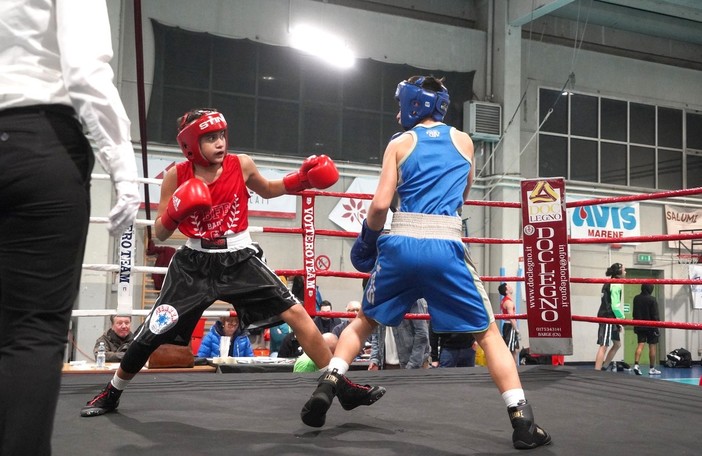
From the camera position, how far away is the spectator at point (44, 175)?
1.03 m

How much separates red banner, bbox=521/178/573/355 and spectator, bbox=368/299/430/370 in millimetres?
1307

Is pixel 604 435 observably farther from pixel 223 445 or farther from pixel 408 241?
pixel 223 445

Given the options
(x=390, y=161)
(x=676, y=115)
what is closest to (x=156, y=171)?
(x=390, y=161)

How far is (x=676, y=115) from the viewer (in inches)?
448

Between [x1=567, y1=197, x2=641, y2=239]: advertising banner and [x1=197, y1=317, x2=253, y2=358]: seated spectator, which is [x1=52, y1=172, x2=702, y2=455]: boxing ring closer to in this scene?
[x1=197, y1=317, x2=253, y2=358]: seated spectator

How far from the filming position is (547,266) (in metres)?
3.52

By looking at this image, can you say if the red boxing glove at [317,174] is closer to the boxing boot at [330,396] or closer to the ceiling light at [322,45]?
the boxing boot at [330,396]

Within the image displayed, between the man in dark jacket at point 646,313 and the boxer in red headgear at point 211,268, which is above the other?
the boxer in red headgear at point 211,268

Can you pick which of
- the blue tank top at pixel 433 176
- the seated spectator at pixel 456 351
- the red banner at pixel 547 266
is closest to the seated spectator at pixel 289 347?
the seated spectator at pixel 456 351

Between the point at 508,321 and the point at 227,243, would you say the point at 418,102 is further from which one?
the point at 508,321

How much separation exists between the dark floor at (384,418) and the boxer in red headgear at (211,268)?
0.20 m

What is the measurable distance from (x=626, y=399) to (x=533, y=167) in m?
7.88

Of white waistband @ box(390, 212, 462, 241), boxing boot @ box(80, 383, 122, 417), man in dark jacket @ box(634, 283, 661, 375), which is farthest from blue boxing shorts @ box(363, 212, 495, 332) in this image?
man in dark jacket @ box(634, 283, 661, 375)

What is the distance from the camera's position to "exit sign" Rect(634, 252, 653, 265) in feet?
35.8
